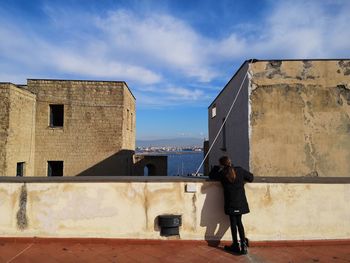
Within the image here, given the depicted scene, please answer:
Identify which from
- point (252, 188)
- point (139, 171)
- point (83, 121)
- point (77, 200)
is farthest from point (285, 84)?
point (139, 171)

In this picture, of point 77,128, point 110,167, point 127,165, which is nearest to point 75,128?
point 77,128

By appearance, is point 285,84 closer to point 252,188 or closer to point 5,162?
point 252,188

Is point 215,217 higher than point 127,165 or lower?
lower

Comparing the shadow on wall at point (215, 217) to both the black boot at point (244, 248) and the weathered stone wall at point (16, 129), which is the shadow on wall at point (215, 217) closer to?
the black boot at point (244, 248)

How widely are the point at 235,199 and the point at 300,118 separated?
4617 mm

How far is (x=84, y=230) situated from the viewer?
4.90 meters

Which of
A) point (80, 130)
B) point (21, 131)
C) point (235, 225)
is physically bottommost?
point (235, 225)

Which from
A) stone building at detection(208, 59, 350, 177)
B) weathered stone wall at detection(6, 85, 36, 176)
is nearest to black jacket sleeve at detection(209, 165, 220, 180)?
stone building at detection(208, 59, 350, 177)

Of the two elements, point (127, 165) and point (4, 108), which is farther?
point (127, 165)

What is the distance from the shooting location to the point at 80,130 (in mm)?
18844

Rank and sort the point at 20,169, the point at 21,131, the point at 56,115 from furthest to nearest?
1. the point at 56,115
2. the point at 20,169
3. the point at 21,131

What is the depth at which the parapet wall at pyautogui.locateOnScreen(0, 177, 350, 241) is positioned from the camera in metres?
4.91

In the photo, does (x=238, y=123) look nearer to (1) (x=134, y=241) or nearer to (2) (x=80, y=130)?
(1) (x=134, y=241)

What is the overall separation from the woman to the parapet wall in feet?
1.13
